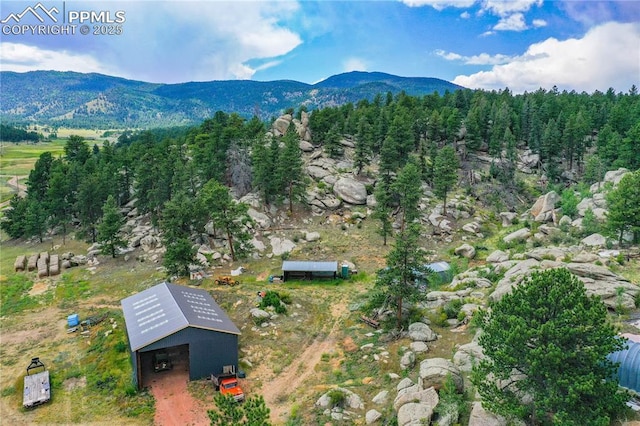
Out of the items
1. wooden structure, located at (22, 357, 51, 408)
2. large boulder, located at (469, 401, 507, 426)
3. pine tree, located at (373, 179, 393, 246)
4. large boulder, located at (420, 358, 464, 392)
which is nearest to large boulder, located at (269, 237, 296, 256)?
pine tree, located at (373, 179, 393, 246)

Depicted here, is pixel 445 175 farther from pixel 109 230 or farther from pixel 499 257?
pixel 109 230

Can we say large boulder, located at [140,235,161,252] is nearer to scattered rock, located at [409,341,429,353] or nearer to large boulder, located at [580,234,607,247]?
scattered rock, located at [409,341,429,353]

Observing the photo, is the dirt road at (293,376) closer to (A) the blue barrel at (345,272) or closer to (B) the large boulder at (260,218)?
(A) the blue barrel at (345,272)

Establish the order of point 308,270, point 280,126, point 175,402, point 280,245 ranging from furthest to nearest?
point 280,126 → point 280,245 → point 308,270 → point 175,402

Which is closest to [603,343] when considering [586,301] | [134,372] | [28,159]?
[586,301]

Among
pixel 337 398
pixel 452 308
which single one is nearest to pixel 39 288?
pixel 337 398

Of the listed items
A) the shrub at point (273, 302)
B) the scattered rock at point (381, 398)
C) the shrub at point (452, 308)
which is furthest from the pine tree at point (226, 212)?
the scattered rock at point (381, 398)
